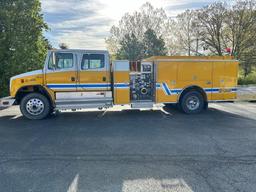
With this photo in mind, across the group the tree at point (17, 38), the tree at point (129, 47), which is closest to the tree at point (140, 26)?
the tree at point (129, 47)

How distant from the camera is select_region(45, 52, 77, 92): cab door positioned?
24.9ft

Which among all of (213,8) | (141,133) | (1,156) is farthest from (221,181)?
(213,8)

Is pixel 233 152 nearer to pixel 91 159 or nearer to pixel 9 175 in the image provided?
pixel 91 159

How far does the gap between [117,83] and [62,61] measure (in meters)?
2.14

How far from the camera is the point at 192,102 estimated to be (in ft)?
27.9

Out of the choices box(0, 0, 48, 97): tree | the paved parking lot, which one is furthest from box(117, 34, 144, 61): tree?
the paved parking lot

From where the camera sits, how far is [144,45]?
35.7 metres

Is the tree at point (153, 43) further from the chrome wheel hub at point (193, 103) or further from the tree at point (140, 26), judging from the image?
the chrome wheel hub at point (193, 103)

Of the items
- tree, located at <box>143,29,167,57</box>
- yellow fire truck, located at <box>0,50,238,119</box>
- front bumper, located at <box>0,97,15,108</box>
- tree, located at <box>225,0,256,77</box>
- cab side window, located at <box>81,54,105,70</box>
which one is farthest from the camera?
tree, located at <box>143,29,167,57</box>

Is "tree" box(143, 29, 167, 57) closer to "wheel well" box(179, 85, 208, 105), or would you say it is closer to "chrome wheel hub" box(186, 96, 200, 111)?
"wheel well" box(179, 85, 208, 105)

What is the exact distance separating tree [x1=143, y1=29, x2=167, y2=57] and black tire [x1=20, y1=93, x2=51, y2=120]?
28.5 m

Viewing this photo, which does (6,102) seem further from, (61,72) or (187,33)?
(187,33)

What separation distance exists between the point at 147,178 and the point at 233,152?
2268 mm

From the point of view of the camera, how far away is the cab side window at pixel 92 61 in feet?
25.4
